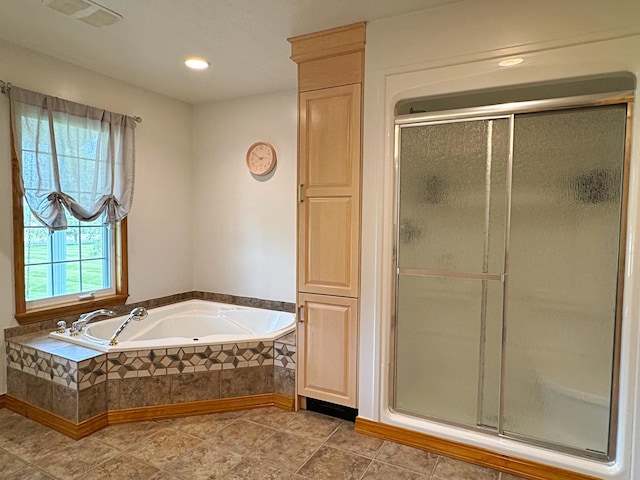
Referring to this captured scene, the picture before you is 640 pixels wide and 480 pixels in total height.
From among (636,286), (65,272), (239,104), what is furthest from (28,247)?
(636,286)

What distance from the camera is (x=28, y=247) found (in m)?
2.86

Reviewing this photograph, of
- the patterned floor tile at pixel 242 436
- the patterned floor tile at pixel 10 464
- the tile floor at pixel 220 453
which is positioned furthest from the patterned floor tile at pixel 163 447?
the patterned floor tile at pixel 10 464

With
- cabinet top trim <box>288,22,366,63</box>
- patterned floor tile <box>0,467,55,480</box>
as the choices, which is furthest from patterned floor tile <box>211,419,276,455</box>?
cabinet top trim <box>288,22,366,63</box>

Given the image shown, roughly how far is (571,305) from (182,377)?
241cm

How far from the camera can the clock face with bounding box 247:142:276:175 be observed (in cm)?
368

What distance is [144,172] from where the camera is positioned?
366 cm

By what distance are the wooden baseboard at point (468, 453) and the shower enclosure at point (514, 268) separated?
0.40 ft

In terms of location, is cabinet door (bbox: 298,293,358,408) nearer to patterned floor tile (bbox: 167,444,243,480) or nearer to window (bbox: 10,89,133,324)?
patterned floor tile (bbox: 167,444,243,480)

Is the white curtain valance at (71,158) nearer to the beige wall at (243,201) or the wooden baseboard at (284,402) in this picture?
the beige wall at (243,201)

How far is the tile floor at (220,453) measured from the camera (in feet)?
6.79

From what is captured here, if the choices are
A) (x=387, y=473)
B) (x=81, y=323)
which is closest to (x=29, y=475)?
(x=81, y=323)

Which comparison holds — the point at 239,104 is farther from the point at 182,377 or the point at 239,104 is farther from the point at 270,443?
the point at 270,443

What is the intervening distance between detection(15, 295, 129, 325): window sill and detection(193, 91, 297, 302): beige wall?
93 centimetres

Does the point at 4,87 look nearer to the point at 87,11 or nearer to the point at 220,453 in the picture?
the point at 87,11
